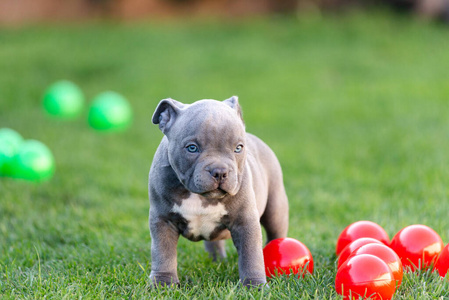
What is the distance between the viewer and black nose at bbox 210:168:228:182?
11.2ft

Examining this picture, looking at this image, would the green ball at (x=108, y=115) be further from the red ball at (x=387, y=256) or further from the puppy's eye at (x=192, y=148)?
the red ball at (x=387, y=256)

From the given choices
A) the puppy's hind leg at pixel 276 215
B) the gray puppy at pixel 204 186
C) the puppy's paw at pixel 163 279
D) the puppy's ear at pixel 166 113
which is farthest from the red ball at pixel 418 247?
the puppy's ear at pixel 166 113

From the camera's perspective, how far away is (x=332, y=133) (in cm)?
891

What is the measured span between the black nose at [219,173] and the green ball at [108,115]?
20.6 feet

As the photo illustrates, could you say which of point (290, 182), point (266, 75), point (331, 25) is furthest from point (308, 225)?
point (331, 25)

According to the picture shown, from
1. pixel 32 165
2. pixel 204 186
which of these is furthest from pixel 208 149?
pixel 32 165

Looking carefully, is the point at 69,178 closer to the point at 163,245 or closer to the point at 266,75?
the point at 163,245

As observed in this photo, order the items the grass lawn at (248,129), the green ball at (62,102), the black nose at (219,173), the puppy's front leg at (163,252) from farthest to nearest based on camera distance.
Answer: the green ball at (62,102), the grass lawn at (248,129), the puppy's front leg at (163,252), the black nose at (219,173)

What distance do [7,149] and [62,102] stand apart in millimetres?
3192

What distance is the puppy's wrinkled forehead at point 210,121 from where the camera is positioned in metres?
3.52

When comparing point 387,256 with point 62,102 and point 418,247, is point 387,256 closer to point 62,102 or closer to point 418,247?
point 418,247

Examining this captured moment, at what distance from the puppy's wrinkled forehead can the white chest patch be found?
1.50 feet

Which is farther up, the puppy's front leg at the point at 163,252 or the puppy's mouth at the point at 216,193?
the puppy's mouth at the point at 216,193

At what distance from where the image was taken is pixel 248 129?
914cm
